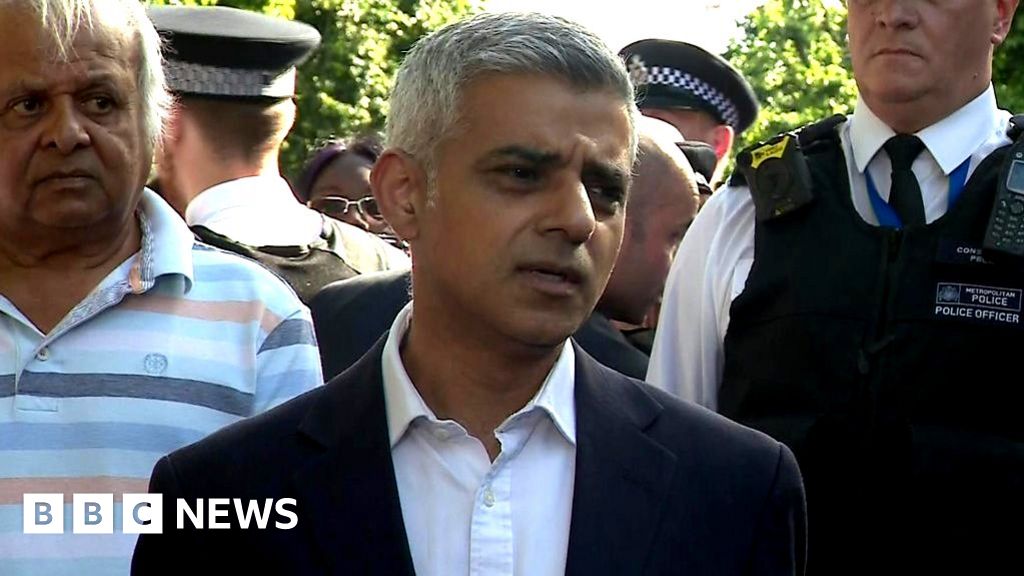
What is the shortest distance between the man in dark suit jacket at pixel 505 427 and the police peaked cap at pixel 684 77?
12.1 feet

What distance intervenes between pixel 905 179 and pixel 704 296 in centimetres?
52

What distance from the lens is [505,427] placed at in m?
2.68

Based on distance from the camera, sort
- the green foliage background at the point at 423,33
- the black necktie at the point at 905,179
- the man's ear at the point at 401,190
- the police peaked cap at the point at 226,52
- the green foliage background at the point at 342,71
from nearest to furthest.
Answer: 1. the man's ear at the point at 401,190
2. the black necktie at the point at 905,179
3. the police peaked cap at the point at 226,52
4. the green foliage background at the point at 423,33
5. the green foliage background at the point at 342,71

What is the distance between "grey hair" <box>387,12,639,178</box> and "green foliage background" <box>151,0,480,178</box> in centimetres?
2467

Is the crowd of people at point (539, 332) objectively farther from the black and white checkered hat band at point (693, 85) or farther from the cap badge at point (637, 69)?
the black and white checkered hat band at point (693, 85)

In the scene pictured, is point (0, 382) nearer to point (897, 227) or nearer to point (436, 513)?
point (436, 513)

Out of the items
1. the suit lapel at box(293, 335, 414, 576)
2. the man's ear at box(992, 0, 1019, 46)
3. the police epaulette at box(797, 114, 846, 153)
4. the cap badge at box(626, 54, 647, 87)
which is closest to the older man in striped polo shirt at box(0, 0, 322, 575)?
the suit lapel at box(293, 335, 414, 576)

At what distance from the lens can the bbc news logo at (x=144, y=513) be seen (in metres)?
2.62

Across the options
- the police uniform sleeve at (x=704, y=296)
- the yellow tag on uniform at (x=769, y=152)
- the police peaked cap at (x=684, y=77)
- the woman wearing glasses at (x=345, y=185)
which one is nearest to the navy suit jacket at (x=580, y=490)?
the police uniform sleeve at (x=704, y=296)

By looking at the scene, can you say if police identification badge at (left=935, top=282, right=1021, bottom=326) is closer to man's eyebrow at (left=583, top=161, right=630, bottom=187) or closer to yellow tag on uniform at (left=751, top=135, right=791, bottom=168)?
yellow tag on uniform at (left=751, top=135, right=791, bottom=168)

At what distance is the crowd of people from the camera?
2635 mm

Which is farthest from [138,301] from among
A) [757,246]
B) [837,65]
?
[837,65]

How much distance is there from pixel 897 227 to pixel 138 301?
5.17 feet

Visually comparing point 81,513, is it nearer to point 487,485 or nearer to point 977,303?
point 487,485
